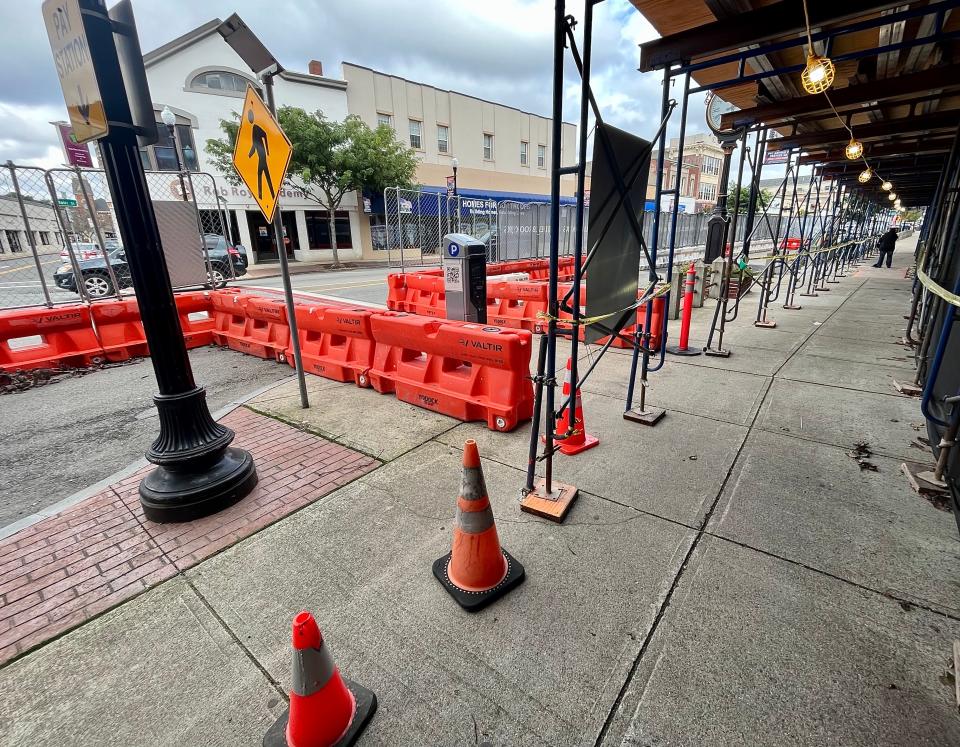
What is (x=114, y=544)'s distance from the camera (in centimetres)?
295

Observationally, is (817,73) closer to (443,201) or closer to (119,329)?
(119,329)

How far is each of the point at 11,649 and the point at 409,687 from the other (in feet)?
6.61

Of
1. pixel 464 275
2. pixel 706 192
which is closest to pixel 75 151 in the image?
pixel 464 275

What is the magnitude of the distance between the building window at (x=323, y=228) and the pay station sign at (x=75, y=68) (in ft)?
87.4

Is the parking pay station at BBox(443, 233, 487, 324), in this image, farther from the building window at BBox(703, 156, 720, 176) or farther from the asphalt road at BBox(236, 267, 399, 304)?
the building window at BBox(703, 156, 720, 176)

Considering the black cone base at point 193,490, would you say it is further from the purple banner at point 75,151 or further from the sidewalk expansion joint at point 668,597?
the purple banner at point 75,151

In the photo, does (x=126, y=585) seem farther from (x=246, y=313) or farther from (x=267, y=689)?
(x=246, y=313)

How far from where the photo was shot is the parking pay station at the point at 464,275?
6.42 meters

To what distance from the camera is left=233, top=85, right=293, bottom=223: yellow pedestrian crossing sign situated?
396 cm

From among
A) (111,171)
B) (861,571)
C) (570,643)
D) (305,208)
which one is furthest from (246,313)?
(305,208)

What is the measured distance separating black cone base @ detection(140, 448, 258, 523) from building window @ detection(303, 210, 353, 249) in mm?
27570

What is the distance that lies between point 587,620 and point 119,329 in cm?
801

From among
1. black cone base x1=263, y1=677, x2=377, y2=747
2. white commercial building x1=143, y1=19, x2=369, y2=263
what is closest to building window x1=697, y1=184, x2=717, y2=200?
white commercial building x1=143, y1=19, x2=369, y2=263

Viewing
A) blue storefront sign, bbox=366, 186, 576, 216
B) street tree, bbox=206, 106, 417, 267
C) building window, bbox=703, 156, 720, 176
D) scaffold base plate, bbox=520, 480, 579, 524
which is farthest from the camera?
building window, bbox=703, 156, 720, 176
